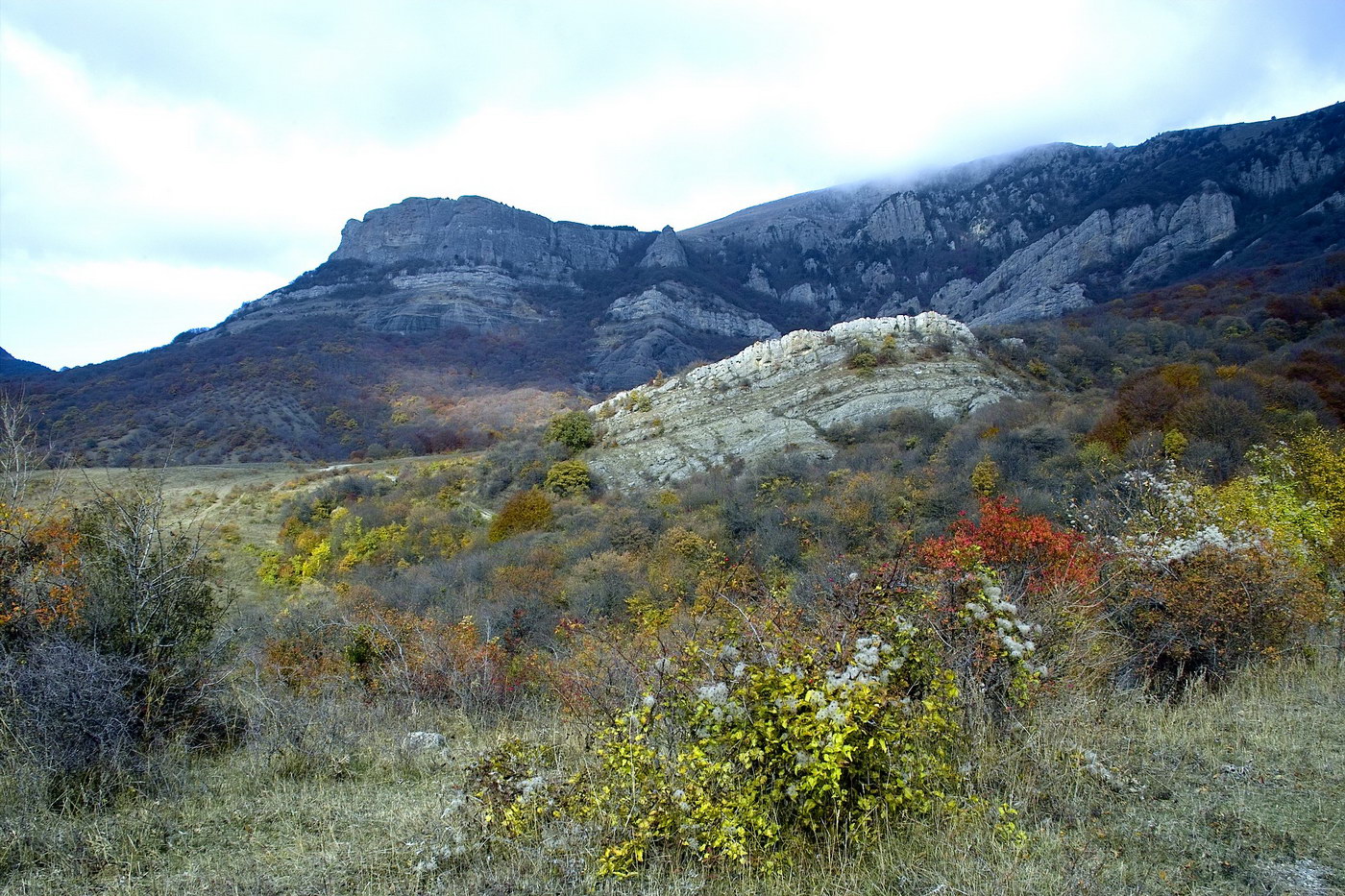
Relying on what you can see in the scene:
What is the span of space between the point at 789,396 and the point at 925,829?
102 ft

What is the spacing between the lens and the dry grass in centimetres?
314

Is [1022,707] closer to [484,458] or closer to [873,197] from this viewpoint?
[484,458]

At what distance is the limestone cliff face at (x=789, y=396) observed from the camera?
30328mm

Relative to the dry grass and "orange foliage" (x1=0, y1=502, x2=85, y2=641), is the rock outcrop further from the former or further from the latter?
the dry grass

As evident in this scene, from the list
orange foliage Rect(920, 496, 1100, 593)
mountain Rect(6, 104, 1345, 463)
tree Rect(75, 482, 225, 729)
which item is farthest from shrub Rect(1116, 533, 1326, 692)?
mountain Rect(6, 104, 1345, 463)

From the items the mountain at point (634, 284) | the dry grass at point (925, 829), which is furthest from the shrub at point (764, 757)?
the mountain at point (634, 284)

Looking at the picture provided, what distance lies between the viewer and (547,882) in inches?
128

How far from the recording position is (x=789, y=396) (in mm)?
33812

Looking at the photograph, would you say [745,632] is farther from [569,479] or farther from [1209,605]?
[569,479]

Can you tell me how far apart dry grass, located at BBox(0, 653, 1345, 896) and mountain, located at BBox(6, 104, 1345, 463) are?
44.3m

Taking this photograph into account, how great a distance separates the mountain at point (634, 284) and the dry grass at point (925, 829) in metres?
Result: 44.3

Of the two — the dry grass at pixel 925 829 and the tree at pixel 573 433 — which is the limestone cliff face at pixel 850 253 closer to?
the tree at pixel 573 433

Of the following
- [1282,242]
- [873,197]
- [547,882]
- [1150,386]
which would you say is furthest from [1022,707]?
[873,197]

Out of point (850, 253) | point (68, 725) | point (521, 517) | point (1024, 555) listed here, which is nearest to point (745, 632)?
point (68, 725)
